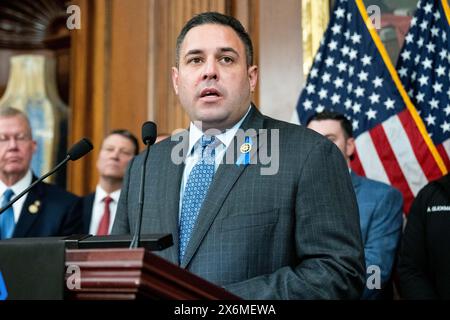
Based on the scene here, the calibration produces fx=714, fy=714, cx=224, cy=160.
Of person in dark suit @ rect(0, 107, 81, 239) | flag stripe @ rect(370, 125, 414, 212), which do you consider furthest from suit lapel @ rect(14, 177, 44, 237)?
flag stripe @ rect(370, 125, 414, 212)

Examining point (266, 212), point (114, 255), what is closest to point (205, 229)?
point (266, 212)

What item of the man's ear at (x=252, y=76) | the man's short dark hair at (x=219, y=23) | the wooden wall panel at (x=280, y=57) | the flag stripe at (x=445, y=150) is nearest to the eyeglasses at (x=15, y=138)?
Result: the wooden wall panel at (x=280, y=57)

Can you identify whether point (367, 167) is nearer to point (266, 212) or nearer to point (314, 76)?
point (314, 76)

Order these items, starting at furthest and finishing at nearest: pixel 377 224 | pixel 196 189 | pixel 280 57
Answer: pixel 280 57
pixel 377 224
pixel 196 189

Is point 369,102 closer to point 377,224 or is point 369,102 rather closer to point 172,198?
point 377,224

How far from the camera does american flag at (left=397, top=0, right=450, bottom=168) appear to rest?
4586 millimetres

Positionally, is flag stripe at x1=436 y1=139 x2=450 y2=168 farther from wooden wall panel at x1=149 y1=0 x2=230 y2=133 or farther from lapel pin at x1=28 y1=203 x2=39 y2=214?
lapel pin at x1=28 y1=203 x2=39 y2=214

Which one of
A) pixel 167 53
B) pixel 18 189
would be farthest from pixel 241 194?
pixel 167 53

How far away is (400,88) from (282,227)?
109 inches

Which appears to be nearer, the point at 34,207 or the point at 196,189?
→ the point at 196,189

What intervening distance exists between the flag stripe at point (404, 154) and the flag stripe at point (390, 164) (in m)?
0.01

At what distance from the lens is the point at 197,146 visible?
2.38 meters

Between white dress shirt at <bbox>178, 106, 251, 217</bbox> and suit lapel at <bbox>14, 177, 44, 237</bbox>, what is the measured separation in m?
1.92
